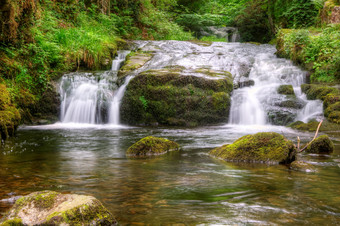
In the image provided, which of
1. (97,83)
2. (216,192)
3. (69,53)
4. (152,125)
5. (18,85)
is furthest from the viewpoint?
(69,53)

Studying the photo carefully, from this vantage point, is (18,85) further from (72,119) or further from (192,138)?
(192,138)

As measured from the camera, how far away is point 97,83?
1224 centimetres

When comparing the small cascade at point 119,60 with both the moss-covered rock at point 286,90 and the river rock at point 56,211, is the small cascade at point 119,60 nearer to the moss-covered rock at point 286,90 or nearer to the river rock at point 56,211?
the moss-covered rock at point 286,90

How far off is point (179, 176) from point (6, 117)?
543cm

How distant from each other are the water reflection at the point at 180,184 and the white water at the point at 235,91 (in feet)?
14.3

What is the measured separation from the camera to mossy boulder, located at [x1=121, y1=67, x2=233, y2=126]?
11.1 m

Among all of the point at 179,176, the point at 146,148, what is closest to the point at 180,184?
the point at 179,176

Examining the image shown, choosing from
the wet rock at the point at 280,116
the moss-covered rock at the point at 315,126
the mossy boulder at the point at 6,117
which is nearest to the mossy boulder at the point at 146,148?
the mossy boulder at the point at 6,117

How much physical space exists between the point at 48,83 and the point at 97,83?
5.77 ft

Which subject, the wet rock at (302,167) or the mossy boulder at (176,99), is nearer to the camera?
the wet rock at (302,167)

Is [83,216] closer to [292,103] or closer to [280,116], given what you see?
[280,116]

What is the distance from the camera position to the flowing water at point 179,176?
115 inches

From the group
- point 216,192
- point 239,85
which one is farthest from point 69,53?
point 216,192

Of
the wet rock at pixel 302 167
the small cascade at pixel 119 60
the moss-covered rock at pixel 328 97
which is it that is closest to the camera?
the wet rock at pixel 302 167
